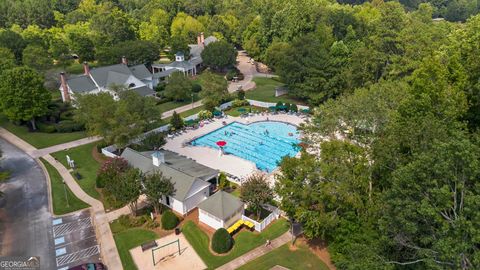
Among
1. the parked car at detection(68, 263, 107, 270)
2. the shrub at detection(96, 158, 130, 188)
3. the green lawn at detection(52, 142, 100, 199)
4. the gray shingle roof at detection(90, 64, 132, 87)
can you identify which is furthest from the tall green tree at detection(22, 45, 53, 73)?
the parked car at detection(68, 263, 107, 270)

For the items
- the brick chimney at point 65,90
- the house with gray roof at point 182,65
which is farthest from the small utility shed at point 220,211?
the house with gray roof at point 182,65

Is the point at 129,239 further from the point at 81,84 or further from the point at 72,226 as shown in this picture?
the point at 81,84

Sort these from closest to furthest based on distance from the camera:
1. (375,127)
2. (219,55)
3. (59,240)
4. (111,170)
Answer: (59,240) → (375,127) → (111,170) → (219,55)

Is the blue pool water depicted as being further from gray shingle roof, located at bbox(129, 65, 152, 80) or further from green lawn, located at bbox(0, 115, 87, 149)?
gray shingle roof, located at bbox(129, 65, 152, 80)

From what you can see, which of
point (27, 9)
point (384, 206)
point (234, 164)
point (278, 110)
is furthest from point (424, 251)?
point (27, 9)

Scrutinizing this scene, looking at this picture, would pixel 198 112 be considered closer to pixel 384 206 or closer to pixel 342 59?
pixel 342 59

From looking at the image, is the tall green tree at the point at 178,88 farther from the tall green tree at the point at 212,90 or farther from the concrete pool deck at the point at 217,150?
the concrete pool deck at the point at 217,150

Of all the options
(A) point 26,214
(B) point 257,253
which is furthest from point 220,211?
(A) point 26,214
